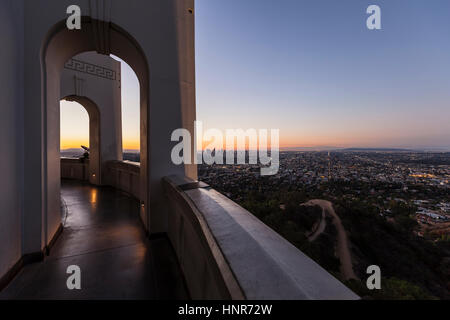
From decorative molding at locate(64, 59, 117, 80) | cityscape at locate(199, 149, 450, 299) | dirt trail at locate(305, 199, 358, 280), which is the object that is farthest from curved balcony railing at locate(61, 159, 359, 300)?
dirt trail at locate(305, 199, 358, 280)

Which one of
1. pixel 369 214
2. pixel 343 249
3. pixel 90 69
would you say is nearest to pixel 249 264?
pixel 90 69

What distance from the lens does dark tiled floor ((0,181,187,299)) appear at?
2.37 metres

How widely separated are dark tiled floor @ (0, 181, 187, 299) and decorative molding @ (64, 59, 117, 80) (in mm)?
7264

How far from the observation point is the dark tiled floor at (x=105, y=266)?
2.37 m

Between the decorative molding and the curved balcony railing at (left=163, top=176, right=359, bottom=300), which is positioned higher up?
the decorative molding

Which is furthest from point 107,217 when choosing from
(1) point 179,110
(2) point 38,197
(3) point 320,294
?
(3) point 320,294

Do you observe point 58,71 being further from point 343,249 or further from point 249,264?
point 343,249

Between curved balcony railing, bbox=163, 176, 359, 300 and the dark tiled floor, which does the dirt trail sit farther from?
curved balcony railing, bbox=163, 176, 359, 300

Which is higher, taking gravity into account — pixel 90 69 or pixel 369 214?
pixel 90 69

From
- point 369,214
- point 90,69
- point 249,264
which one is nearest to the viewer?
point 249,264

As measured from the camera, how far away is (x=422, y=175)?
1677 centimetres

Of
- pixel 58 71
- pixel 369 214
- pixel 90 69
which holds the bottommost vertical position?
pixel 369 214

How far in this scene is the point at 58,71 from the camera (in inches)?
154

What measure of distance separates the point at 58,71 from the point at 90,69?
21.0ft
